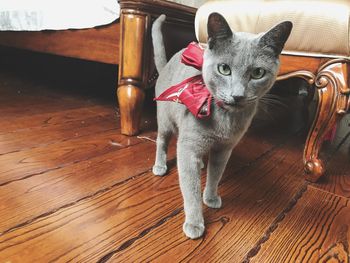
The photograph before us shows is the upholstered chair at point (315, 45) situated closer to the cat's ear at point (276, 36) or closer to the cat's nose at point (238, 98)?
the cat's ear at point (276, 36)

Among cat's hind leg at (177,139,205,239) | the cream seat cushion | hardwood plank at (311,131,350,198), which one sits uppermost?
the cream seat cushion

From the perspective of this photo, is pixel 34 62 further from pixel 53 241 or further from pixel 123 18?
pixel 53 241

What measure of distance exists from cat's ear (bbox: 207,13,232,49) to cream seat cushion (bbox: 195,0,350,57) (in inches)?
13.2

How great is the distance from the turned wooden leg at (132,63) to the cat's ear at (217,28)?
0.50 metres

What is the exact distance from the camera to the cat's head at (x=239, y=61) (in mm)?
548

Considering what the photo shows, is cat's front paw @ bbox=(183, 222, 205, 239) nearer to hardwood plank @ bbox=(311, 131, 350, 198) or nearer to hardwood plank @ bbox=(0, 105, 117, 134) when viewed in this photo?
hardwood plank @ bbox=(311, 131, 350, 198)

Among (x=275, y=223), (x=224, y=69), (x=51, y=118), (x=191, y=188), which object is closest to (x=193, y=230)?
(x=191, y=188)

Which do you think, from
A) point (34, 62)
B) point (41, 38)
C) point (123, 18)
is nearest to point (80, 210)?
point (123, 18)

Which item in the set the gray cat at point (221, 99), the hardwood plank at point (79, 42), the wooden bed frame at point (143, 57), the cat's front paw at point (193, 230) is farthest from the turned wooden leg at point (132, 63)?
the cat's front paw at point (193, 230)

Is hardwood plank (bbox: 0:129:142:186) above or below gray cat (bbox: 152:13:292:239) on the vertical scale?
below

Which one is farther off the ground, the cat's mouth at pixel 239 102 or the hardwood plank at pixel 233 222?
the cat's mouth at pixel 239 102

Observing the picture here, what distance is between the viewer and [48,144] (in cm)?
96

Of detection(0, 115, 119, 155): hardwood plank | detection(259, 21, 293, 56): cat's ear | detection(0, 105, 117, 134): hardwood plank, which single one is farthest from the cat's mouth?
detection(0, 105, 117, 134): hardwood plank

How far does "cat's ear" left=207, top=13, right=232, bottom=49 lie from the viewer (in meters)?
0.55
